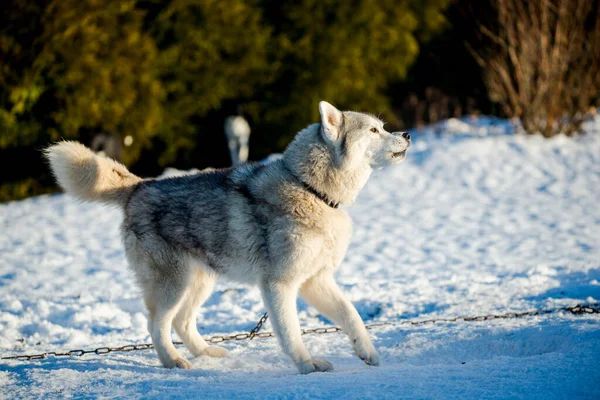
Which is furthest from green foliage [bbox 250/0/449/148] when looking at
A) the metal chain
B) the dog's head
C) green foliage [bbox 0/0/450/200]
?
the dog's head

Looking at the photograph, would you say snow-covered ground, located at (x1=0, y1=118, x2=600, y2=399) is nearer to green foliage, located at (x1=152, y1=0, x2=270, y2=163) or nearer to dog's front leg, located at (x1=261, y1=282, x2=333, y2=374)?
dog's front leg, located at (x1=261, y1=282, x2=333, y2=374)

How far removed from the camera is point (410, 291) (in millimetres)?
5883

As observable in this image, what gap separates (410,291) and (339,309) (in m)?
2.06

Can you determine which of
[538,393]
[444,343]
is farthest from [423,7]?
[538,393]

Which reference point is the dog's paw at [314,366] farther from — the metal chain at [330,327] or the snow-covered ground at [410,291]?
the metal chain at [330,327]

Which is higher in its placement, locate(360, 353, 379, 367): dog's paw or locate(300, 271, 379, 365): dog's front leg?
locate(300, 271, 379, 365): dog's front leg

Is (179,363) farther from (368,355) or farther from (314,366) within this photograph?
(368,355)

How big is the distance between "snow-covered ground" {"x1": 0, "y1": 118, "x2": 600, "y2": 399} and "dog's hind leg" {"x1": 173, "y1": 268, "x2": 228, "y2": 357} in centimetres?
19

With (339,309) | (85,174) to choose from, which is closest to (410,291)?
(339,309)

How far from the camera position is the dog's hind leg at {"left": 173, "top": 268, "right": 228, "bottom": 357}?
4297 millimetres

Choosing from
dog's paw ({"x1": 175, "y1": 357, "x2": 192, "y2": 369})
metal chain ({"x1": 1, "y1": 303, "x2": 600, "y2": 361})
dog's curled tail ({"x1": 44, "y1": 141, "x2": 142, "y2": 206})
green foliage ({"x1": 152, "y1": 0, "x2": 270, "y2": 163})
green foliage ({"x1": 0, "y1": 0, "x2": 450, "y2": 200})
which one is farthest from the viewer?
green foliage ({"x1": 152, "y1": 0, "x2": 270, "y2": 163})

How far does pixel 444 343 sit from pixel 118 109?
9466mm

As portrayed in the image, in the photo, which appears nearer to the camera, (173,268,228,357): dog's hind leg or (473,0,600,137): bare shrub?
(173,268,228,357): dog's hind leg

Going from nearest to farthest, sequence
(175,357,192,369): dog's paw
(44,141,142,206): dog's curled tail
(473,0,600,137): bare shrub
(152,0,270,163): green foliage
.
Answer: (175,357,192,369): dog's paw, (44,141,142,206): dog's curled tail, (473,0,600,137): bare shrub, (152,0,270,163): green foliage
